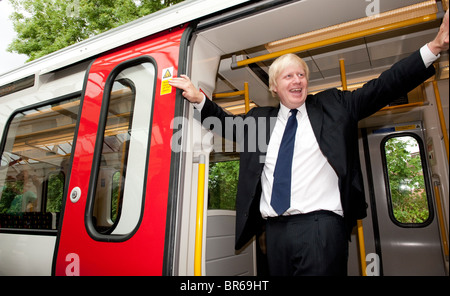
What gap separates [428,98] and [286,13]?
2.64 metres

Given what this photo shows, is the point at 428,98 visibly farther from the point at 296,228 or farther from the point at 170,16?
the point at 170,16

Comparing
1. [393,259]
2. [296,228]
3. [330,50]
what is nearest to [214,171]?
[330,50]

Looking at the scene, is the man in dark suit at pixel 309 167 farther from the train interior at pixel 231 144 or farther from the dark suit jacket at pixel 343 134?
the train interior at pixel 231 144

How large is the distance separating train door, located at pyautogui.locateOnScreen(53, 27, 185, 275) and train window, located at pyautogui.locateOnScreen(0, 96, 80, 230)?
44 cm

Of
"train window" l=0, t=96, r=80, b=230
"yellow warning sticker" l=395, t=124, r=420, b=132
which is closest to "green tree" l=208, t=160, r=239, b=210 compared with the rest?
"train window" l=0, t=96, r=80, b=230

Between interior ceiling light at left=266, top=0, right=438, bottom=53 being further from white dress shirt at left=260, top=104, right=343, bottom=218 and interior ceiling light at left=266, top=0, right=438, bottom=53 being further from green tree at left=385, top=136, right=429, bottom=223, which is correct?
green tree at left=385, top=136, right=429, bottom=223

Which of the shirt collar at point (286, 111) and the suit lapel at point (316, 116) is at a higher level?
the shirt collar at point (286, 111)

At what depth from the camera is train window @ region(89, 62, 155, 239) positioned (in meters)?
1.95

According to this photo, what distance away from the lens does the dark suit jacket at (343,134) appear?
5.17 feet

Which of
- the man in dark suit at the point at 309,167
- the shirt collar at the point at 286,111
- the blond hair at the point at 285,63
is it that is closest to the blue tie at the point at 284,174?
the man in dark suit at the point at 309,167

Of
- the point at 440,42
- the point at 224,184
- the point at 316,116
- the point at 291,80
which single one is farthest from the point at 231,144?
the point at 440,42

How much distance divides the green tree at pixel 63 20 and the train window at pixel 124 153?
872 centimetres

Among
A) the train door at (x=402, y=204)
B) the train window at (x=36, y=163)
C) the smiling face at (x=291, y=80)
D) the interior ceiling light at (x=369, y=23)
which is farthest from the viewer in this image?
the train door at (x=402, y=204)

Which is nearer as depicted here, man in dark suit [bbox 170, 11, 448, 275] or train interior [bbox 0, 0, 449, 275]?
man in dark suit [bbox 170, 11, 448, 275]
